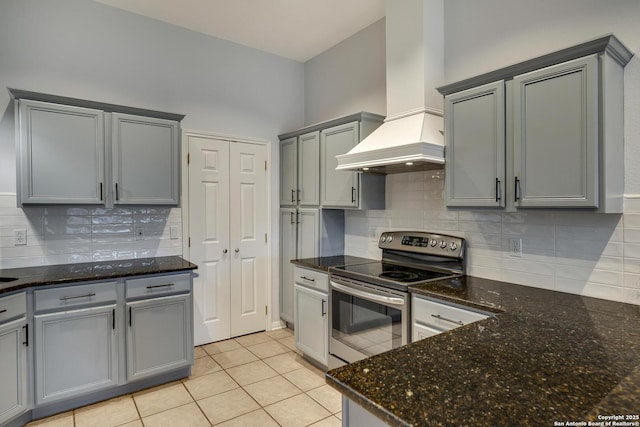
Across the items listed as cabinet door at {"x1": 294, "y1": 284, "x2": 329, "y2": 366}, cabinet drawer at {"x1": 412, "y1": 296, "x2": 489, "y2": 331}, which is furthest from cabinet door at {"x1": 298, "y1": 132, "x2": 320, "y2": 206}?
cabinet drawer at {"x1": 412, "y1": 296, "x2": 489, "y2": 331}

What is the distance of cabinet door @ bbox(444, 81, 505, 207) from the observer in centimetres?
216

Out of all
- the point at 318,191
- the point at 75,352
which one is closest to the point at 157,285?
the point at 75,352

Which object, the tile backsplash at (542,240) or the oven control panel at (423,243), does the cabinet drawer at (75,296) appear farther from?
the tile backsplash at (542,240)

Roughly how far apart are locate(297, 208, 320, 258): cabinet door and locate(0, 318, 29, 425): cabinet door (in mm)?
2308

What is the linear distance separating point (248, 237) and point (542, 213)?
284cm

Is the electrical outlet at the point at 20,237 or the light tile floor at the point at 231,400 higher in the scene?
the electrical outlet at the point at 20,237

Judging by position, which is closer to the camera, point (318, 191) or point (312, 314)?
point (312, 314)

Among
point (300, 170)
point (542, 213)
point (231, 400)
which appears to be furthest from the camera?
point (300, 170)

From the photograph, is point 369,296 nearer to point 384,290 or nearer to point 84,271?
point 384,290

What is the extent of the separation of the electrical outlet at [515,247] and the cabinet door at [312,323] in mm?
1457

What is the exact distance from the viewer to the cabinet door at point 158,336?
8.89ft

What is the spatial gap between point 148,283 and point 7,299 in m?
0.82

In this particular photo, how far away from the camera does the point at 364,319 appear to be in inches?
106

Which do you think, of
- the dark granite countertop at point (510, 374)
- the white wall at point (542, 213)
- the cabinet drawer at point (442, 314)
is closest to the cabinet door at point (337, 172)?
the white wall at point (542, 213)
